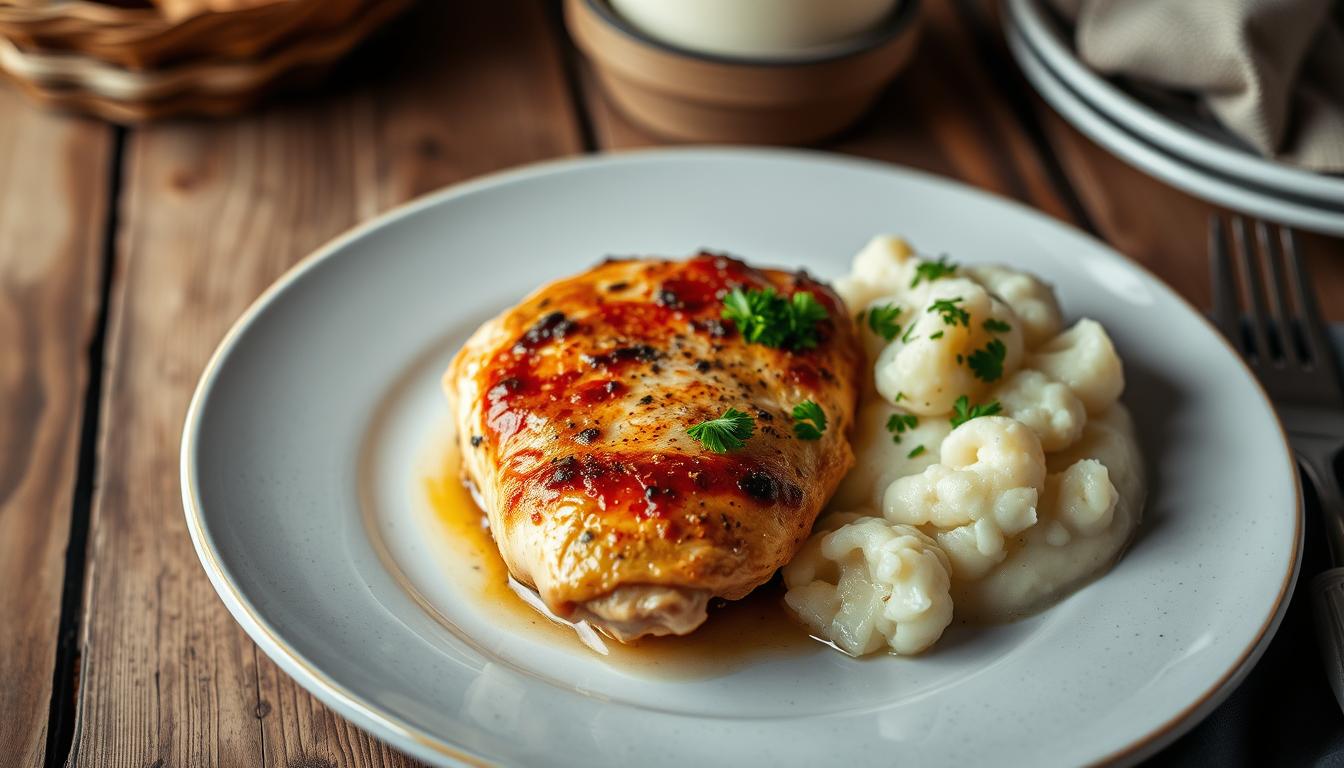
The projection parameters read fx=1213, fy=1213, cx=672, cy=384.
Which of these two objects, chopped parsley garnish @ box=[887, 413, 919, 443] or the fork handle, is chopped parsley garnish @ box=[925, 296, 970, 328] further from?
the fork handle

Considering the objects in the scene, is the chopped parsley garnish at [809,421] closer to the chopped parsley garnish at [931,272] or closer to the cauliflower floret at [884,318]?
the cauliflower floret at [884,318]

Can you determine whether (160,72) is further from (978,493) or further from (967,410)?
(978,493)

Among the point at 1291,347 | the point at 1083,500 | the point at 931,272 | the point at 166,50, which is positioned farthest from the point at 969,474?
the point at 166,50

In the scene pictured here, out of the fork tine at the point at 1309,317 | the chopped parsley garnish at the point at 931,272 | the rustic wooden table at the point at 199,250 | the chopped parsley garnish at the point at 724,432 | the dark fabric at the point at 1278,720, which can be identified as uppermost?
the chopped parsley garnish at the point at 724,432

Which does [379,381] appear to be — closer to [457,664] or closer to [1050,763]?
[457,664]

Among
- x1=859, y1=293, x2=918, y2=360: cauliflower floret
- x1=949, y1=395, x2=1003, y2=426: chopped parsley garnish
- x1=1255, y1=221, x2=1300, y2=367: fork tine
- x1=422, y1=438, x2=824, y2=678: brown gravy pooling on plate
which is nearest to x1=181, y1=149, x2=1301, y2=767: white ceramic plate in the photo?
x1=422, y1=438, x2=824, y2=678: brown gravy pooling on plate

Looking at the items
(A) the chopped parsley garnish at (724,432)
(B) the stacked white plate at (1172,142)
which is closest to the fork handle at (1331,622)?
(A) the chopped parsley garnish at (724,432)
